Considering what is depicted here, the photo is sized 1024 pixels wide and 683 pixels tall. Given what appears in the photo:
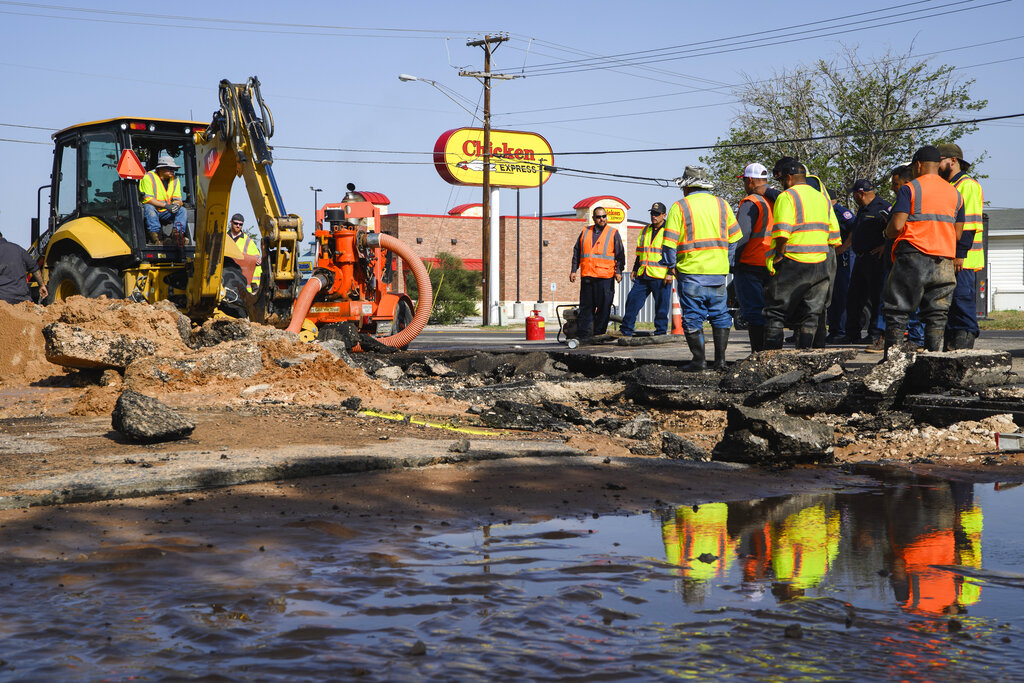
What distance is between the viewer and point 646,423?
727cm

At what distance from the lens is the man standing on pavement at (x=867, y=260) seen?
11.4m

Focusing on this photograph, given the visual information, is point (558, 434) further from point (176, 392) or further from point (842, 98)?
point (842, 98)

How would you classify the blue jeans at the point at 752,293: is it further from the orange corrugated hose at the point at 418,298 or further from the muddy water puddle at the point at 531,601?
the muddy water puddle at the point at 531,601

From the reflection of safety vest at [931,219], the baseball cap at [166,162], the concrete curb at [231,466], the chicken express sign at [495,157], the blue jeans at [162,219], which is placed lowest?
the concrete curb at [231,466]

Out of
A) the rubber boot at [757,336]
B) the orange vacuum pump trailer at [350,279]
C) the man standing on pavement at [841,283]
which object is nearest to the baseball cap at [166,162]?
the orange vacuum pump trailer at [350,279]

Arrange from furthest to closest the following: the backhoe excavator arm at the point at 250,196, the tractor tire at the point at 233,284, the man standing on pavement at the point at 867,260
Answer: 1. the tractor tire at the point at 233,284
2. the man standing on pavement at the point at 867,260
3. the backhoe excavator arm at the point at 250,196

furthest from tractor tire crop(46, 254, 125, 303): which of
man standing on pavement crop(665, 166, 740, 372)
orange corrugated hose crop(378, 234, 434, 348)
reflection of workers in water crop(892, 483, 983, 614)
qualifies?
reflection of workers in water crop(892, 483, 983, 614)

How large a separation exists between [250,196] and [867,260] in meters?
7.12

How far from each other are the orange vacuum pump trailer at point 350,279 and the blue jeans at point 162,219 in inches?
67.0

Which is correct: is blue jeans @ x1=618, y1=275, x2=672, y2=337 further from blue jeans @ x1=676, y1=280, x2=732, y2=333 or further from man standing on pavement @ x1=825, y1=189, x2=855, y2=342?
blue jeans @ x1=676, y1=280, x2=732, y2=333

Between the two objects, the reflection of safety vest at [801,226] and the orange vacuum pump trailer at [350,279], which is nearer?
the reflection of safety vest at [801,226]

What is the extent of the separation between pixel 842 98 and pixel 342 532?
4285 centimetres

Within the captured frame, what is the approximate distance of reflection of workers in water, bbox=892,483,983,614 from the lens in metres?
3.18

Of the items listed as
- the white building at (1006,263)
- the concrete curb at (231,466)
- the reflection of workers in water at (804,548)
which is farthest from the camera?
the white building at (1006,263)
